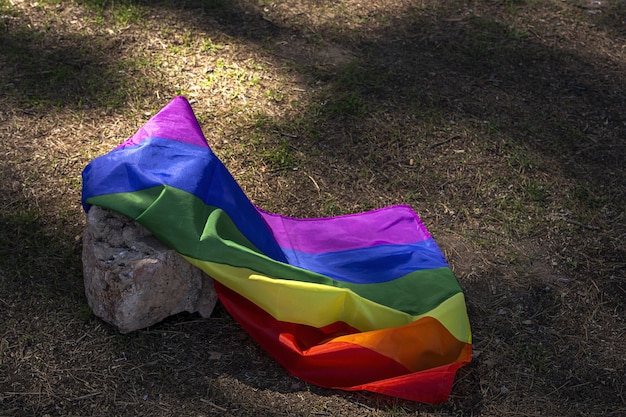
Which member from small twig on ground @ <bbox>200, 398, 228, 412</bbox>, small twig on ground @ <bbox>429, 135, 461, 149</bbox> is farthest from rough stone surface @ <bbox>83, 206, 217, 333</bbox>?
small twig on ground @ <bbox>429, 135, 461, 149</bbox>

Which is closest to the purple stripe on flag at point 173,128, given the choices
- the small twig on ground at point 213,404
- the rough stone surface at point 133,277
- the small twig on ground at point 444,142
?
the rough stone surface at point 133,277

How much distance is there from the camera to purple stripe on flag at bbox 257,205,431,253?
325cm

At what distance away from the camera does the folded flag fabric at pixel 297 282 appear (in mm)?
2701

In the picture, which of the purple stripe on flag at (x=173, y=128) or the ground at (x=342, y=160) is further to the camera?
the purple stripe on flag at (x=173, y=128)

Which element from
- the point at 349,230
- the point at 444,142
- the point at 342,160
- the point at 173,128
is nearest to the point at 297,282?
the point at 349,230

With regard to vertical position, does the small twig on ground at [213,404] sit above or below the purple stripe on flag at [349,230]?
below

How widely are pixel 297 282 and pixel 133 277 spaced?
589 millimetres

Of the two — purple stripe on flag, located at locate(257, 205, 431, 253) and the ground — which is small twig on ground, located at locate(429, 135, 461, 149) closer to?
the ground

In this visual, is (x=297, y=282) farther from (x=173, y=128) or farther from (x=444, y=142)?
(x=444, y=142)

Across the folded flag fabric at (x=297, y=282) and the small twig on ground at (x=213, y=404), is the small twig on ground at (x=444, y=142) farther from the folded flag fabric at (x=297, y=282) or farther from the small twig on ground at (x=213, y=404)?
the small twig on ground at (x=213, y=404)

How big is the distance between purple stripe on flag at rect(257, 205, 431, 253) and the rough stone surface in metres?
0.51

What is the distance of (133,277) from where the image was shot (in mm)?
2697

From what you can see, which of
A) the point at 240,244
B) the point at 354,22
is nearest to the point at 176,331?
the point at 240,244

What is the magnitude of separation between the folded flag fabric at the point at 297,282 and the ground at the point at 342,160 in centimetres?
11
